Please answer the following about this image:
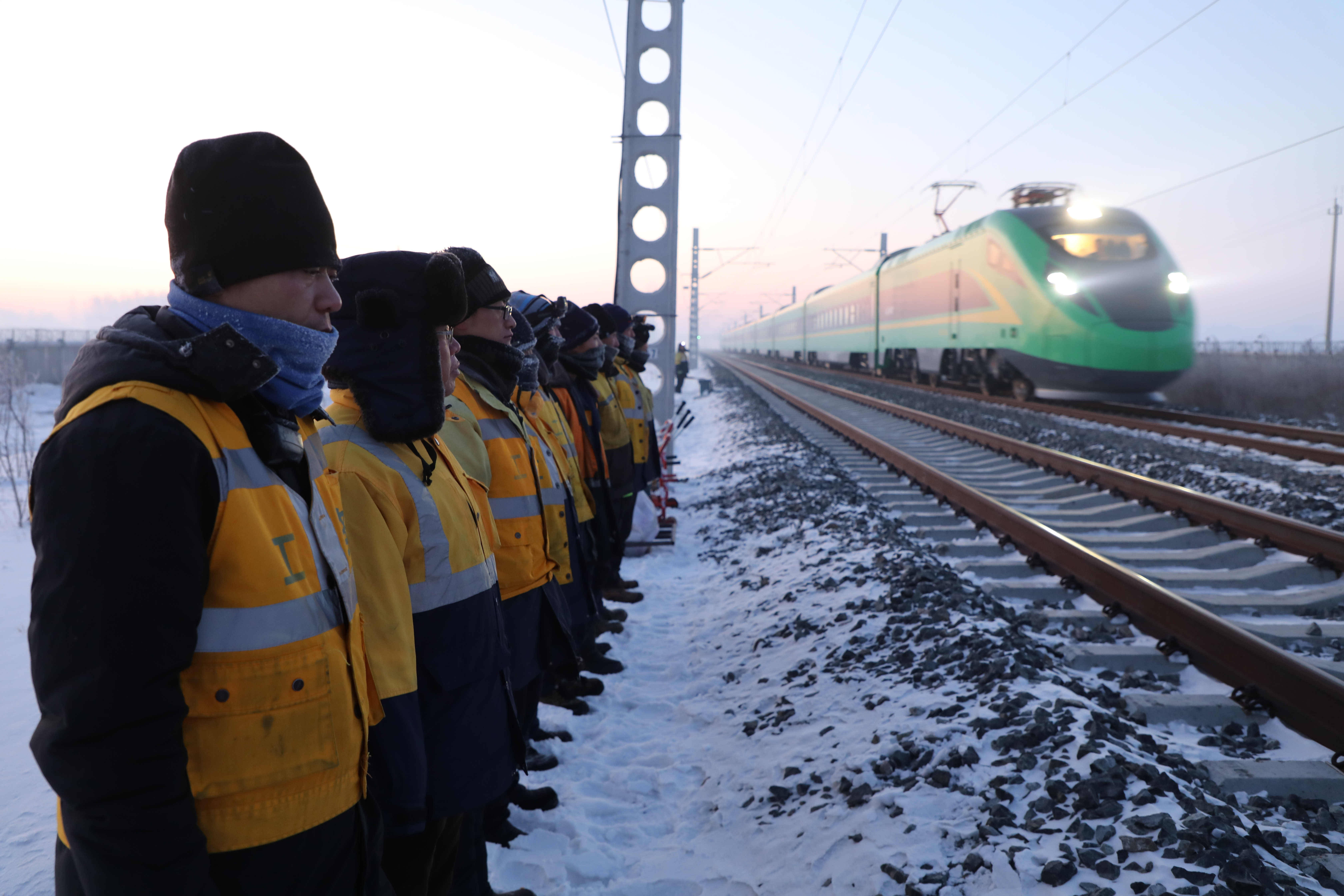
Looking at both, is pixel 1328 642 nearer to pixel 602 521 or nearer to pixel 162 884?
pixel 602 521

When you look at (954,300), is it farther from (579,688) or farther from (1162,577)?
(579,688)

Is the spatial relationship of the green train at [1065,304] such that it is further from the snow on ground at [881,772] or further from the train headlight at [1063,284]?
the snow on ground at [881,772]

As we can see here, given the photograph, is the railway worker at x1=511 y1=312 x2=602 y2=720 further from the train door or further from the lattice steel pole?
the train door

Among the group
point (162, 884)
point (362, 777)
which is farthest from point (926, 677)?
point (162, 884)

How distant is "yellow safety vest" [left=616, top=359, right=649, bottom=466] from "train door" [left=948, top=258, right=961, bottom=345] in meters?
12.4

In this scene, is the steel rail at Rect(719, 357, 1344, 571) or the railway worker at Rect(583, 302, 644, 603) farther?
the railway worker at Rect(583, 302, 644, 603)

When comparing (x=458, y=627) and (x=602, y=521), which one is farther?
(x=602, y=521)

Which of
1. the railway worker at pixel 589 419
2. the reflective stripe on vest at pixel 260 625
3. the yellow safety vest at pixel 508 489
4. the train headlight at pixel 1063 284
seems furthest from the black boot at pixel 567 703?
the train headlight at pixel 1063 284

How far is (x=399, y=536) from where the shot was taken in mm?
2021

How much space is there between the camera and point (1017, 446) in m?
10.6


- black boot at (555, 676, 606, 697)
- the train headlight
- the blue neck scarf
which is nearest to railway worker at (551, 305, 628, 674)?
black boot at (555, 676, 606, 697)

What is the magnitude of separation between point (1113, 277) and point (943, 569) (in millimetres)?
10475

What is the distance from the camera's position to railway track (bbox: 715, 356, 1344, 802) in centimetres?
362

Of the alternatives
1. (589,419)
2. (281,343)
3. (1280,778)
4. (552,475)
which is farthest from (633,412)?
(281,343)
